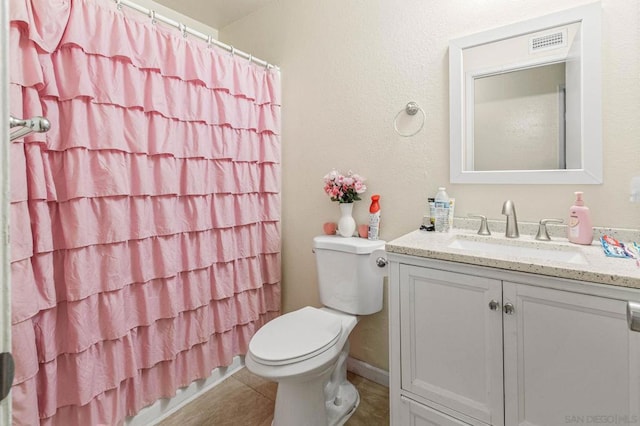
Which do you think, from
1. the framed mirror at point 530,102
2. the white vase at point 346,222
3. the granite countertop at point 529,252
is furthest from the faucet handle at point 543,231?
the white vase at point 346,222

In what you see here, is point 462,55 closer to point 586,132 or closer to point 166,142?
point 586,132

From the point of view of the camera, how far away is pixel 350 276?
1710 millimetres

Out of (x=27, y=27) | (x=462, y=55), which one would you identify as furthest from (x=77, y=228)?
(x=462, y=55)

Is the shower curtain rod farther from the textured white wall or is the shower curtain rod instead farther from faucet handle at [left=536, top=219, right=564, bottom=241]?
faucet handle at [left=536, top=219, right=564, bottom=241]

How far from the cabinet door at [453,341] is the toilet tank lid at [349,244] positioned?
430mm

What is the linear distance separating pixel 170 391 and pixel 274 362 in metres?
0.79

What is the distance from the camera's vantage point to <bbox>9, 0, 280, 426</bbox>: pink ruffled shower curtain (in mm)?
1212

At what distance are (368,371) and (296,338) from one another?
0.76 meters

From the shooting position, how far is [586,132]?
4.16 ft

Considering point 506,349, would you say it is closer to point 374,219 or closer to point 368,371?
point 374,219

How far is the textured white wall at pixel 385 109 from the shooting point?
1.23m

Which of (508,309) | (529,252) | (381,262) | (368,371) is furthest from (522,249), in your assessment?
(368,371)

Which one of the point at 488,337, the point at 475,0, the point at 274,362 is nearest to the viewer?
the point at 488,337

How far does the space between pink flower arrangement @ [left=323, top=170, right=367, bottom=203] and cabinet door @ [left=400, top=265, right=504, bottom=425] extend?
69cm
